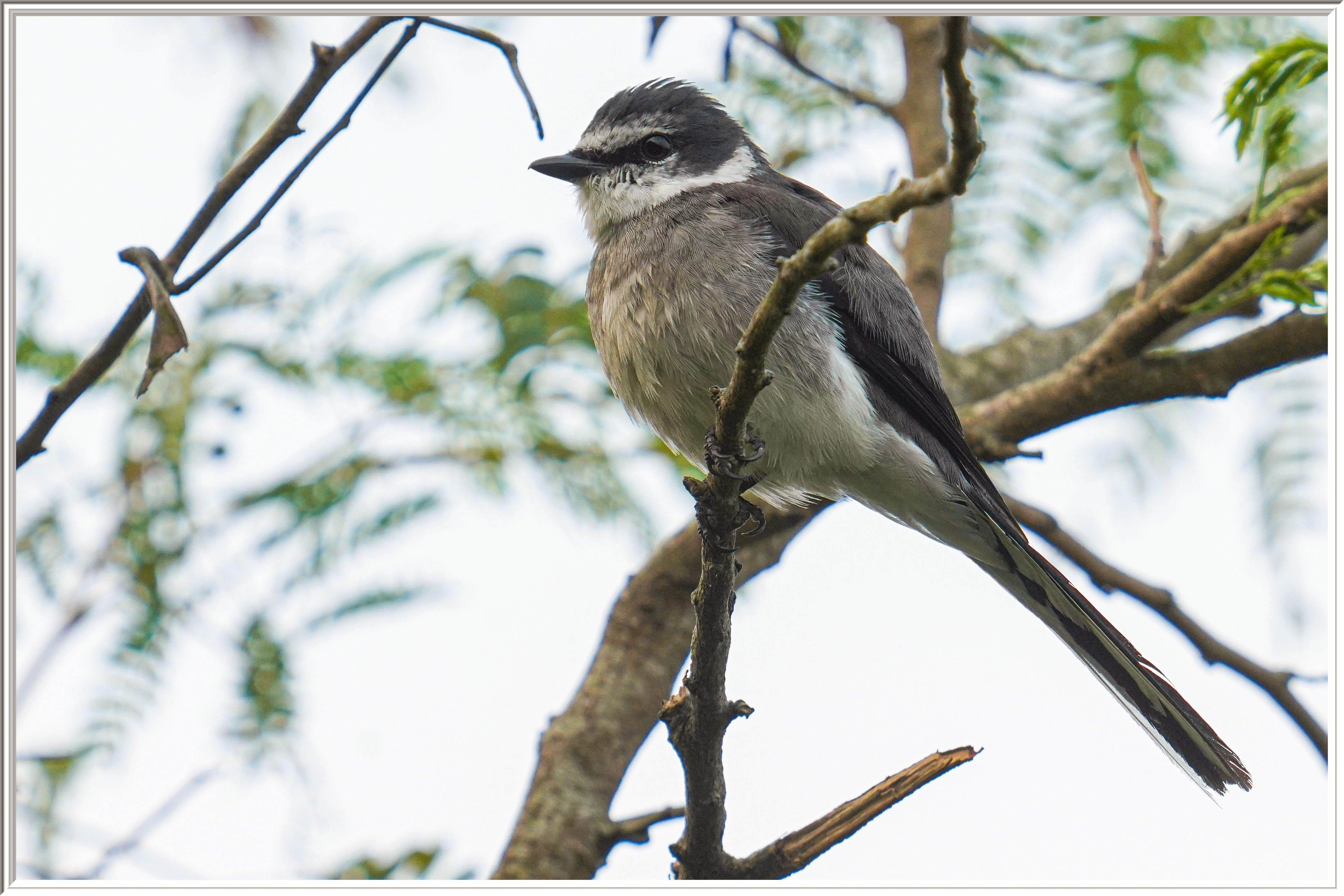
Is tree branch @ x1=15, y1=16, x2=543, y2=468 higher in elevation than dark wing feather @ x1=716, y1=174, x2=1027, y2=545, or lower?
lower

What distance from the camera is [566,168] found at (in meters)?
4.02

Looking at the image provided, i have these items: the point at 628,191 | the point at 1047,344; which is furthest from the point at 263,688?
the point at 1047,344

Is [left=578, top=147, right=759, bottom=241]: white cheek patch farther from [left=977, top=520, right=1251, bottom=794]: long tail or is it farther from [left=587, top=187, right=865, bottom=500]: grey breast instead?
[left=977, top=520, right=1251, bottom=794]: long tail

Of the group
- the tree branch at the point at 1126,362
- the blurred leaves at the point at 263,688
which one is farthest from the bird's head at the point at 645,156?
the blurred leaves at the point at 263,688

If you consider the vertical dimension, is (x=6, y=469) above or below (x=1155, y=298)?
below

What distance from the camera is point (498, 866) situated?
3713 millimetres

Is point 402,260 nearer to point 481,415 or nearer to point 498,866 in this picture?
point 481,415

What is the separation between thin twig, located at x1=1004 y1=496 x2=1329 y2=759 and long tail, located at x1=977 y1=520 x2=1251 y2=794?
1.56 feet

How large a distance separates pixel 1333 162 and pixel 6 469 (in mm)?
3247

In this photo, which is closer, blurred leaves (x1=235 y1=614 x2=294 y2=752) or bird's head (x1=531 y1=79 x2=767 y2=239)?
blurred leaves (x1=235 y1=614 x2=294 y2=752)

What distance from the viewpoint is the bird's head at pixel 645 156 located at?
13.1 feet

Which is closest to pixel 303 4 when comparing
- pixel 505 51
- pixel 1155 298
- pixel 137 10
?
pixel 137 10

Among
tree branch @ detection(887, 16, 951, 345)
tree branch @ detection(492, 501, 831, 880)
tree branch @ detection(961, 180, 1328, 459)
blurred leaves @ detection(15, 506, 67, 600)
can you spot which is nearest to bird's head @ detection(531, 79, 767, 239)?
tree branch @ detection(887, 16, 951, 345)

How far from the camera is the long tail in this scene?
3.33 metres
